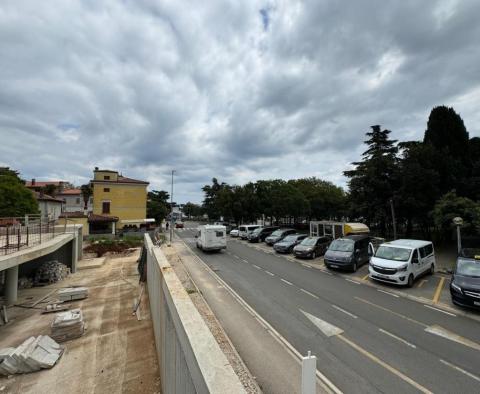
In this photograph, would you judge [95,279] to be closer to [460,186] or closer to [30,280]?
[30,280]

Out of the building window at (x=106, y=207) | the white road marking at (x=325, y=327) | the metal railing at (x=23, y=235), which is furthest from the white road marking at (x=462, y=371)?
the building window at (x=106, y=207)

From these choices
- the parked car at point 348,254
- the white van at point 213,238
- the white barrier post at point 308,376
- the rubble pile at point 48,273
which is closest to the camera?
the white barrier post at point 308,376

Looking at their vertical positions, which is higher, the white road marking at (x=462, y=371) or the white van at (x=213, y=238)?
the white van at (x=213, y=238)

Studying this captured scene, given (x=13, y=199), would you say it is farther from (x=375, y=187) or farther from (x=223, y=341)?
(x=375, y=187)

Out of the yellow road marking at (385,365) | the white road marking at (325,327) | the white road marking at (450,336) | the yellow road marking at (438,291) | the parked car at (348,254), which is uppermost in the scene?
the parked car at (348,254)

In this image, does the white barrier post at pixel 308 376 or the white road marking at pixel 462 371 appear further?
the white road marking at pixel 462 371

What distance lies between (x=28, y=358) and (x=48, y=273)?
10.7 meters

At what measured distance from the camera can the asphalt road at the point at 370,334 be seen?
552 cm

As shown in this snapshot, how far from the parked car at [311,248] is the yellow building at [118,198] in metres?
31.9

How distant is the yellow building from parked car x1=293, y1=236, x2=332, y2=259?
31906 mm

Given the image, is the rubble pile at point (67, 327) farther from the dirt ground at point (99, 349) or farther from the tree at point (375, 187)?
the tree at point (375, 187)

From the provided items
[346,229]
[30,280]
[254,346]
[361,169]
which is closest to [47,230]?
[30,280]

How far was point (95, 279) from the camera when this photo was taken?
50.3ft

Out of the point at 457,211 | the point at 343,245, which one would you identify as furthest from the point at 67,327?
the point at 457,211
